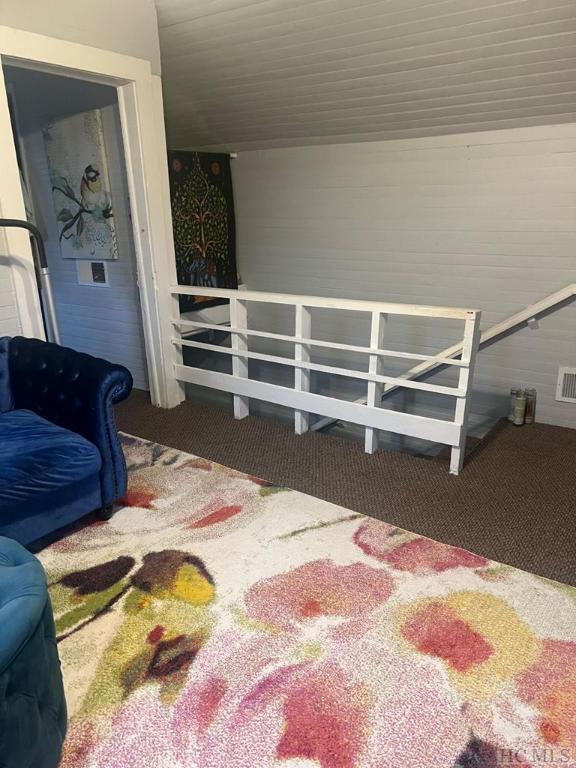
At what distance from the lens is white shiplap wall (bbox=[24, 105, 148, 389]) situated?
3912 mm

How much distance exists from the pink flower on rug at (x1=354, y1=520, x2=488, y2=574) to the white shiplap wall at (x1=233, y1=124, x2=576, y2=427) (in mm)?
1953

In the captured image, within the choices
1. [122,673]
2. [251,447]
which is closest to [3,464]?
[122,673]

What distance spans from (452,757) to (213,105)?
160 inches

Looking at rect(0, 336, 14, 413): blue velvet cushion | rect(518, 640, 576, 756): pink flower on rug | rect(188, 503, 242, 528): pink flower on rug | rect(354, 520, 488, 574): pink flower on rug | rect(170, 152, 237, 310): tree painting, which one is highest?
rect(170, 152, 237, 310): tree painting

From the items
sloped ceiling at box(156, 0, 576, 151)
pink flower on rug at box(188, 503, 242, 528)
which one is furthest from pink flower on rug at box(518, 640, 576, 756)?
sloped ceiling at box(156, 0, 576, 151)

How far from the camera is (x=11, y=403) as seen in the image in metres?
2.61

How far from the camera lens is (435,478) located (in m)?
2.78

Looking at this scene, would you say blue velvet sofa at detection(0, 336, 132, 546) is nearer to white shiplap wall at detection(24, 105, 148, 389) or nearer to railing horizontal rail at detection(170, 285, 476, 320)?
railing horizontal rail at detection(170, 285, 476, 320)

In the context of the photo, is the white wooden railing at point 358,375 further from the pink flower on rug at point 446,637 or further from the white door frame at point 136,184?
the pink flower on rug at point 446,637

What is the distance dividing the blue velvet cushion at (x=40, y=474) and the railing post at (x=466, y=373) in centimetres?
172

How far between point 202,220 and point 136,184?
1223 millimetres

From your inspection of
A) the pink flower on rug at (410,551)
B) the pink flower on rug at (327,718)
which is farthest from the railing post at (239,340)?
the pink flower on rug at (327,718)

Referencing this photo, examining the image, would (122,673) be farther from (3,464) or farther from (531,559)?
(531,559)

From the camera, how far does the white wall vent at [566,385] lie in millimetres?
3621
